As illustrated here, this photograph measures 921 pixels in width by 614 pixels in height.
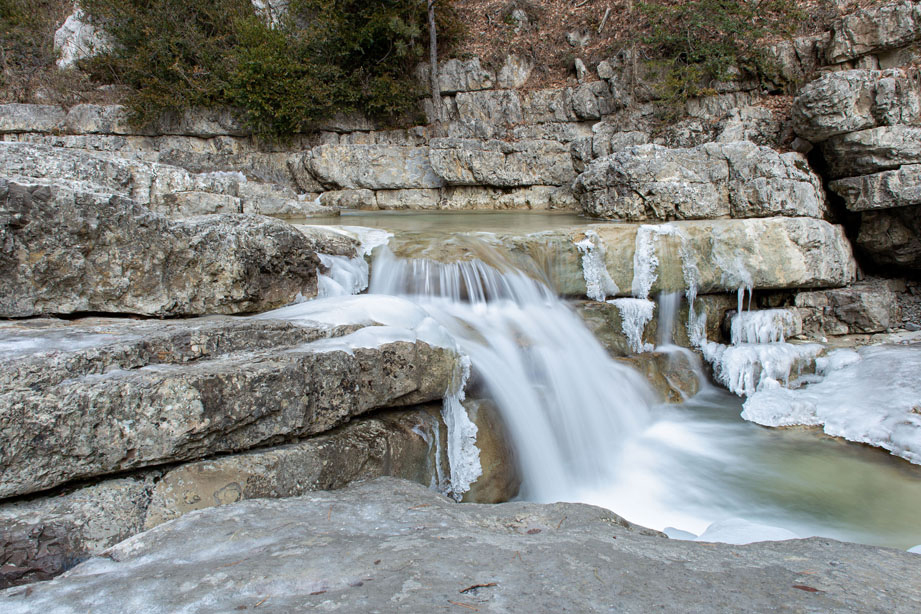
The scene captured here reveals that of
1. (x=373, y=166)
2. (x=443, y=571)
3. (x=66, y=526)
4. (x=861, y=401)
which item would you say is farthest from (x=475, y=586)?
(x=373, y=166)

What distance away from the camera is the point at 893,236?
27.4 ft

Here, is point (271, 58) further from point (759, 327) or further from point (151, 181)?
point (759, 327)

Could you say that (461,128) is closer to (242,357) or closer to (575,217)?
(575,217)

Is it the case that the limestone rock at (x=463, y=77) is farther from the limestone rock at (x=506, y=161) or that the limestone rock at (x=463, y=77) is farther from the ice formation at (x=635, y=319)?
the ice formation at (x=635, y=319)

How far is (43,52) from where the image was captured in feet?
50.0

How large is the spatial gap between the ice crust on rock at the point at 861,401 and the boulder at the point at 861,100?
401 centimetres

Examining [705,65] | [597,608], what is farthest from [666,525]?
[705,65]

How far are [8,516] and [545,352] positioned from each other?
4049mm

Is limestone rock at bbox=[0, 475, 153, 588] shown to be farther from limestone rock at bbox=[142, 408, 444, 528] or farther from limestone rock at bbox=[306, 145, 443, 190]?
limestone rock at bbox=[306, 145, 443, 190]

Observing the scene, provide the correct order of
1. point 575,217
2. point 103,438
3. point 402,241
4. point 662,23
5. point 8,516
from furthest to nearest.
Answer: point 662,23 → point 575,217 → point 402,241 → point 103,438 → point 8,516

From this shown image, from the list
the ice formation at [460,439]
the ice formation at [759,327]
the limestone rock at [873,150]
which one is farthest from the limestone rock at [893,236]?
the ice formation at [460,439]

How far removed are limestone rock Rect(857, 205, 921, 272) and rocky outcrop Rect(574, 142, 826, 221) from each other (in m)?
0.82

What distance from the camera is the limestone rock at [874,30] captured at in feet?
31.3

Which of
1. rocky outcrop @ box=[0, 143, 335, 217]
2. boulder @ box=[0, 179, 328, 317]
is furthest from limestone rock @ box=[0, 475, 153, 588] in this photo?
rocky outcrop @ box=[0, 143, 335, 217]
